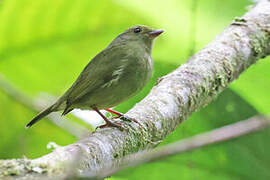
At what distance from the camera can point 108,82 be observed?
3783mm

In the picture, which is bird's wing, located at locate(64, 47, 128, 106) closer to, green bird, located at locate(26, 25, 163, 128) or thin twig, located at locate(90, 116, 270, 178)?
green bird, located at locate(26, 25, 163, 128)

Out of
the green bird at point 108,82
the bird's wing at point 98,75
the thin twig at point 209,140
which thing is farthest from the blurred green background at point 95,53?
the thin twig at point 209,140

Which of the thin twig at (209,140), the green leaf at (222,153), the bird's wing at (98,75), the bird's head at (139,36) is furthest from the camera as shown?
the bird's head at (139,36)

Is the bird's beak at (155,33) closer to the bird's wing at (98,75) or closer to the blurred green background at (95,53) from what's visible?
the blurred green background at (95,53)

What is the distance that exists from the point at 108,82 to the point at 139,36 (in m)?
1.06

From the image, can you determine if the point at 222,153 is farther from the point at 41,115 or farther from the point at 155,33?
the point at 41,115

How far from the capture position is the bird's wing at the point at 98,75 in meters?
3.81

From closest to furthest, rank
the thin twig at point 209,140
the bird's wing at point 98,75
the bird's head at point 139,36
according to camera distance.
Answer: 1. the thin twig at point 209,140
2. the bird's wing at point 98,75
3. the bird's head at point 139,36

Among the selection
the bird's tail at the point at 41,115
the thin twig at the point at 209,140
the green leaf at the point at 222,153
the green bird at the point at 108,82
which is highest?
the thin twig at the point at 209,140

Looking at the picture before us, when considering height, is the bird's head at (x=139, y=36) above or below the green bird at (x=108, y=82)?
above

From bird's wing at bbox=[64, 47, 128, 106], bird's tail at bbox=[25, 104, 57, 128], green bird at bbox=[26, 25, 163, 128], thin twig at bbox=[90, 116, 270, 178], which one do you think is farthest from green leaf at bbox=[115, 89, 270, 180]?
thin twig at bbox=[90, 116, 270, 178]

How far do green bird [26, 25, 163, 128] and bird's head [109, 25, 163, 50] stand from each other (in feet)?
1.32

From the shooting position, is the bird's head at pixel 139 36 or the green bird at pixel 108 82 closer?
the green bird at pixel 108 82

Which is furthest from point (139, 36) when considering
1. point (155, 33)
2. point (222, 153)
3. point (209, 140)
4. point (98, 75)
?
point (209, 140)
